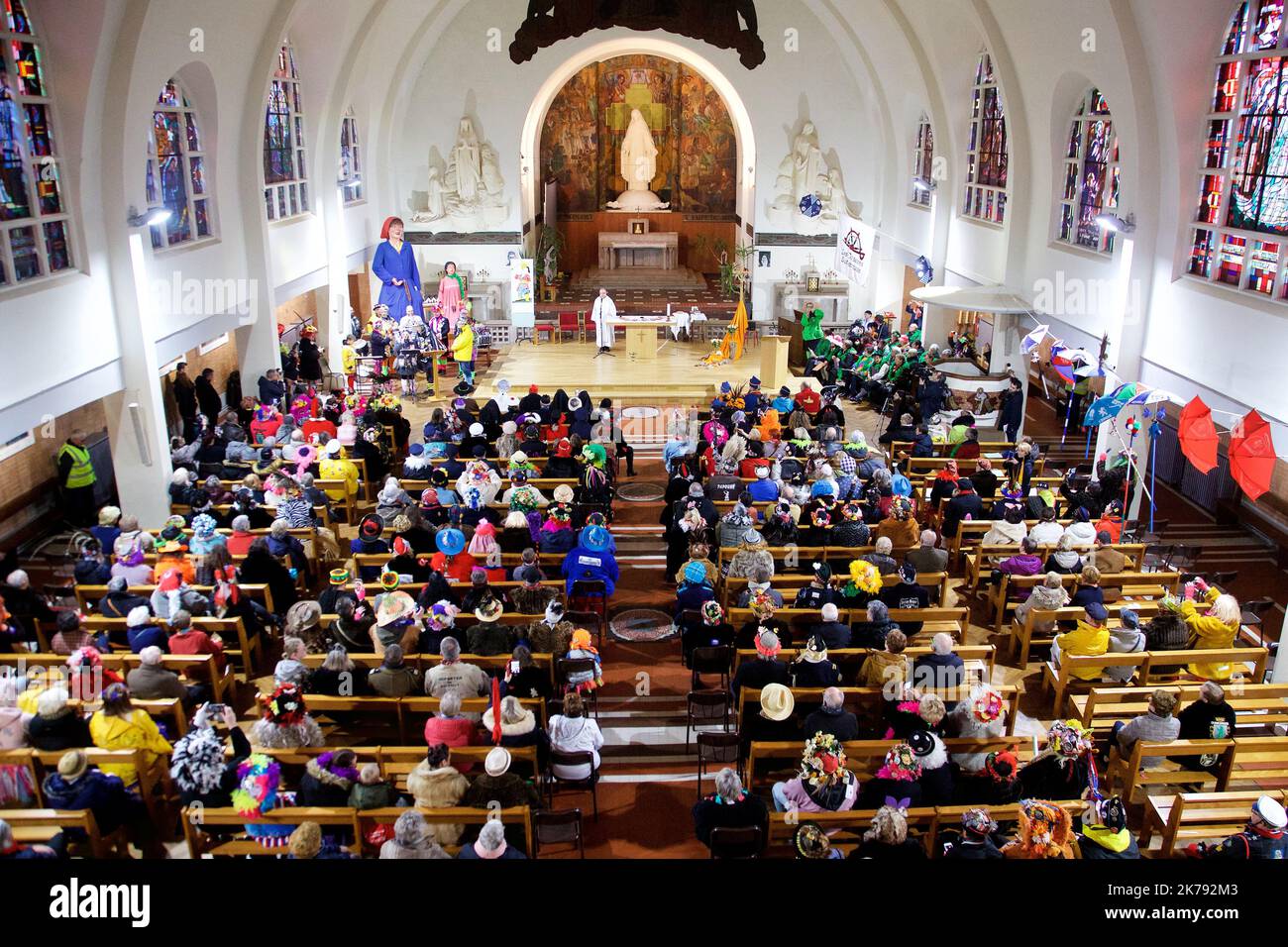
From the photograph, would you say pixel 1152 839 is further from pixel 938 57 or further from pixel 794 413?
pixel 938 57

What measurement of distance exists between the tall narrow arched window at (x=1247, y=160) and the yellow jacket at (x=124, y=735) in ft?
39.3

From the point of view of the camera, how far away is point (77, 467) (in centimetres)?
1241

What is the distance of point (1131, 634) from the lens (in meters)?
8.45

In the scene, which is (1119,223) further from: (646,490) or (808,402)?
(646,490)

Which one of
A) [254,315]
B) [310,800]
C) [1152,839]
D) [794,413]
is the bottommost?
[1152,839]

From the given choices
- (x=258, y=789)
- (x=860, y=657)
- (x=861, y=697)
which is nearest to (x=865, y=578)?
(x=860, y=657)

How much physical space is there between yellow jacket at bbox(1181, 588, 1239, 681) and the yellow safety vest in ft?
42.4

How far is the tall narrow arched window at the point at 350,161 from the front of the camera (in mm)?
22141

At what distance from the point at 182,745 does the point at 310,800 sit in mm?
994

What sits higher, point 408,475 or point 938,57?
point 938,57

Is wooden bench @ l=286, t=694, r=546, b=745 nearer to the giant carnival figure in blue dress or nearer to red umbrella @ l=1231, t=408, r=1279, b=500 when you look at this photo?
red umbrella @ l=1231, t=408, r=1279, b=500

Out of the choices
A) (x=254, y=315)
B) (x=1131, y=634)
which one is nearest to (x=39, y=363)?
(x=254, y=315)

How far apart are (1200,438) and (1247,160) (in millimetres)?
4146

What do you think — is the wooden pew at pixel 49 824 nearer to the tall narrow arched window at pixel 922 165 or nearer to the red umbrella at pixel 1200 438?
the red umbrella at pixel 1200 438
